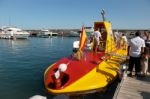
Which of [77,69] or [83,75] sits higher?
[77,69]

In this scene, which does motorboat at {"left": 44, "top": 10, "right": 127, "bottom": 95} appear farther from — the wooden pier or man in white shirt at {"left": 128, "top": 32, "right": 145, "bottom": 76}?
man in white shirt at {"left": 128, "top": 32, "right": 145, "bottom": 76}

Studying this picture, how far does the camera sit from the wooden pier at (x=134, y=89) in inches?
305

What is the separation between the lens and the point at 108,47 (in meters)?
14.0

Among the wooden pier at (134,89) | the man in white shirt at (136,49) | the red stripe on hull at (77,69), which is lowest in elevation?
the wooden pier at (134,89)

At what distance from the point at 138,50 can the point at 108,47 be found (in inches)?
178

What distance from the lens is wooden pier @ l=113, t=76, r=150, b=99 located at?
774cm

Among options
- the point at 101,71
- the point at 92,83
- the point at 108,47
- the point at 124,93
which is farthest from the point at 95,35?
the point at 124,93

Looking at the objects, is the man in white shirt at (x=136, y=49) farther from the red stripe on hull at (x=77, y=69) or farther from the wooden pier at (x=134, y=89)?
the red stripe on hull at (x=77, y=69)

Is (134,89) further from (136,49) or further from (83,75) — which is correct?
(83,75)

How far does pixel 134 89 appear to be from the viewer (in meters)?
8.41

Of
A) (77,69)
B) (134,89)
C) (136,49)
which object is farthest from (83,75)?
(136,49)

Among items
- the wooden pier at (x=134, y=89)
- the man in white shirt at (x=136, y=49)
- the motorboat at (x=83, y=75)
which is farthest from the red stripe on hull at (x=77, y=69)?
the man in white shirt at (x=136, y=49)

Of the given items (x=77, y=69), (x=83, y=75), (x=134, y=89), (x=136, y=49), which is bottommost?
(x=134, y=89)

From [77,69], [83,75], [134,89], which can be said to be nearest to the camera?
[134,89]
